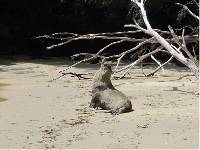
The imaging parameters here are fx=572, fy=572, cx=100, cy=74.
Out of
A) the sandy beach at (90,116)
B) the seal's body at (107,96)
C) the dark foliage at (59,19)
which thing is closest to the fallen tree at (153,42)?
the seal's body at (107,96)

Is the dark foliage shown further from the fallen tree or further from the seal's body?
the fallen tree

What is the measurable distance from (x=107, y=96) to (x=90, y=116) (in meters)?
0.66

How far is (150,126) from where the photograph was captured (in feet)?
24.5

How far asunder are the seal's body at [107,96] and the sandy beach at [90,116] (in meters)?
0.14

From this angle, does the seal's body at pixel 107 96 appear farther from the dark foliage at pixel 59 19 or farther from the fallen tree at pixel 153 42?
the dark foliage at pixel 59 19

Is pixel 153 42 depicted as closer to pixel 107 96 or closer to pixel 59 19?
pixel 107 96

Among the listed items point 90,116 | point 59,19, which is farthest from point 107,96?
point 59,19

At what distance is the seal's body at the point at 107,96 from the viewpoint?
8.59m

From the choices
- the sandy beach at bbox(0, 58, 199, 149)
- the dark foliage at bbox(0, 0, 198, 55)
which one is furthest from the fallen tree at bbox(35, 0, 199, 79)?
the dark foliage at bbox(0, 0, 198, 55)

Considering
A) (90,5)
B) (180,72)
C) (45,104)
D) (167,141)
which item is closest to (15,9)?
(90,5)

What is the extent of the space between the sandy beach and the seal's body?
0.14 m

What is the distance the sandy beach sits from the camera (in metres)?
6.59

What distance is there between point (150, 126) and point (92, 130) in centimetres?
78

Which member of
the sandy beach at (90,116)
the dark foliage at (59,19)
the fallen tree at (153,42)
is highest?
the dark foliage at (59,19)
